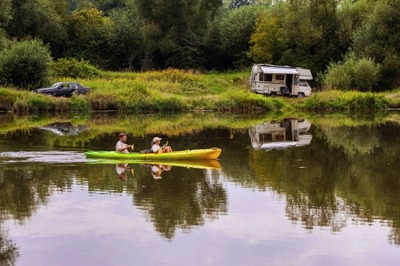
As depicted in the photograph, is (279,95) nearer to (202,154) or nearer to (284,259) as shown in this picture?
(202,154)

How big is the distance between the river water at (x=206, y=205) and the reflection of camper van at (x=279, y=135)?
0.26 metres

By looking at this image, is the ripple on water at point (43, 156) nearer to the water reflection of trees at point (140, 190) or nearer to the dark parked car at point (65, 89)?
the water reflection of trees at point (140, 190)

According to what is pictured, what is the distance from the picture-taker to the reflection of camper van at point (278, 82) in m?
51.9

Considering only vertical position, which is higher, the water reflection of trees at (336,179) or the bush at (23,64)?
the bush at (23,64)

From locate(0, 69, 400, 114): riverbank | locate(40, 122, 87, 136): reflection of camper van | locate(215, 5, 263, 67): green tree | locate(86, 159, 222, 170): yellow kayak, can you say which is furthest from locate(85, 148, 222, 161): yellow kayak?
locate(215, 5, 263, 67): green tree

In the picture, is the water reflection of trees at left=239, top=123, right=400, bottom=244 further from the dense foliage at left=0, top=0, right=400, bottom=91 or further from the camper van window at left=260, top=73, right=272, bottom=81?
the dense foliage at left=0, top=0, right=400, bottom=91

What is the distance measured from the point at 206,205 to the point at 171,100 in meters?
32.9

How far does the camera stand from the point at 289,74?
52406mm

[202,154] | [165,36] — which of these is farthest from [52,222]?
[165,36]

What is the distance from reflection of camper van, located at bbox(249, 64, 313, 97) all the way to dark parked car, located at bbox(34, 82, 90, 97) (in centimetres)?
1426

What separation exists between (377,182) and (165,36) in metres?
49.3

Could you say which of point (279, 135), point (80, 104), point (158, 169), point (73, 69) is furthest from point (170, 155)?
point (73, 69)

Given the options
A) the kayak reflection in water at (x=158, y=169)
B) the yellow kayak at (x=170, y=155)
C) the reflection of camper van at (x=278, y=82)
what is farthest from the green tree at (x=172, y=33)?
the kayak reflection in water at (x=158, y=169)

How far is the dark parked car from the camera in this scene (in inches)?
1836
